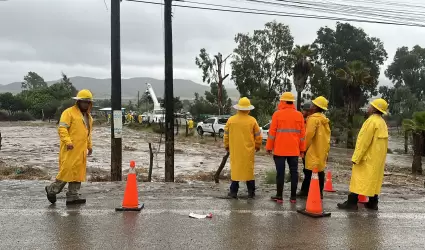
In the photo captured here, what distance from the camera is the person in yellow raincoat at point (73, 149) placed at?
6.45 metres

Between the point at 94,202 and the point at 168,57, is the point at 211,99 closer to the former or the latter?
the point at 168,57

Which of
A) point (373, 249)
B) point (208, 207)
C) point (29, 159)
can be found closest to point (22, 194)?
point (208, 207)

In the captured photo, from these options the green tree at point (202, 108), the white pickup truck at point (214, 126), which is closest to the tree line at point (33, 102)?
the green tree at point (202, 108)

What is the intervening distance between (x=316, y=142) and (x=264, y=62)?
171 feet

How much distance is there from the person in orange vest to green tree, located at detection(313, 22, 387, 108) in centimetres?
5351

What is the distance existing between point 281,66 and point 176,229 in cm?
5475

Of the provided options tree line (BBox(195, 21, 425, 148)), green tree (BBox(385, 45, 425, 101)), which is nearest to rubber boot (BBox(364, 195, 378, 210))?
tree line (BBox(195, 21, 425, 148))

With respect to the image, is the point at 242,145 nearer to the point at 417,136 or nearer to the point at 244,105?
the point at 244,105

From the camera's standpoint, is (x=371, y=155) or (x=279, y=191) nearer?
(x=371, y=155)

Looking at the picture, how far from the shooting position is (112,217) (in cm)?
597

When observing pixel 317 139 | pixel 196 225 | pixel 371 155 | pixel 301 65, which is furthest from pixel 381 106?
pixel 301 65

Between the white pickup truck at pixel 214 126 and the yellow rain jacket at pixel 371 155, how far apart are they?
1029 inches

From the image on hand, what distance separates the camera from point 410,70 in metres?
75.1

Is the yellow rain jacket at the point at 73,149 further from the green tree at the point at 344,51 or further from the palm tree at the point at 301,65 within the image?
the green tree at the point at 344,51
